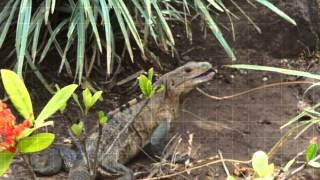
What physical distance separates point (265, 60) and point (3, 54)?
2.20 m

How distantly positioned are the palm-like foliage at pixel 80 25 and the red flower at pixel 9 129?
2312mm

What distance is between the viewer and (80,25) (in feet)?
14.6

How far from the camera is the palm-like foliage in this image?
170 inches

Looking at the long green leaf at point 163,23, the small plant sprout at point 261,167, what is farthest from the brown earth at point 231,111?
the small plant sprout at point 261,167

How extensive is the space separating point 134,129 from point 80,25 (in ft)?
2.60

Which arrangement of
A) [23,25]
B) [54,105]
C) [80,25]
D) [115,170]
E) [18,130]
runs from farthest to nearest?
1. [80,25]
2. [23,25]
3. [115,170]
4. [54,105]
5. [18,130]

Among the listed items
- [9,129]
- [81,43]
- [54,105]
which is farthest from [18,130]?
[81,43]

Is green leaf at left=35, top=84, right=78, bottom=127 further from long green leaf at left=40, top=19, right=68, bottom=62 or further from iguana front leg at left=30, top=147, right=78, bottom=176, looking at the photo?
long green leaf at left=40, top=19, right=68, bottom=62

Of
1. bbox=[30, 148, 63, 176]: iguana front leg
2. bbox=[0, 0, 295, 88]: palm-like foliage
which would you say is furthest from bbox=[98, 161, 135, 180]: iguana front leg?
bbox=[0, 0, 295, 88]: palm-like foliage

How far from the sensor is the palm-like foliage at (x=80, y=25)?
431cm

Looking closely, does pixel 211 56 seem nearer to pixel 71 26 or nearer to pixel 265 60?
pixel 265 60

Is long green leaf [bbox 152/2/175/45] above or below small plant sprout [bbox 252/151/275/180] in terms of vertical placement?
above

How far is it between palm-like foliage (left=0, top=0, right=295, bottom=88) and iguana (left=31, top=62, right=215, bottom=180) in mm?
270

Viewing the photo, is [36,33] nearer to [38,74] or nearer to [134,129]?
[38,74]
